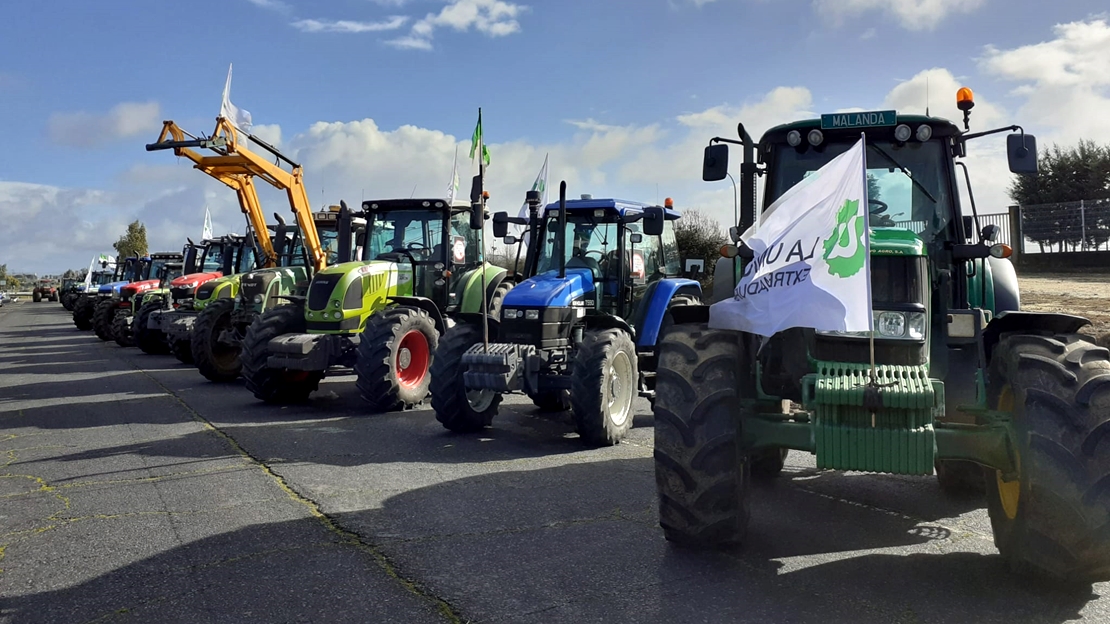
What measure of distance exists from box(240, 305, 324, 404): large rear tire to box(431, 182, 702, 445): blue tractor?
3.09 meters

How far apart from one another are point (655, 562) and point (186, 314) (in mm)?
14585

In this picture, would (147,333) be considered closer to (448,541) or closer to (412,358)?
(412,358)

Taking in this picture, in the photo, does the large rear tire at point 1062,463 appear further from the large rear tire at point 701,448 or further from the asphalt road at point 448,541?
the large rear tire at point 701,448

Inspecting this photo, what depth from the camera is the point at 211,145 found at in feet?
48.9

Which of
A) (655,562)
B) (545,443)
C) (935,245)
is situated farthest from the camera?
(545,443)

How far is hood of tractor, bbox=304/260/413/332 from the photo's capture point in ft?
36.4

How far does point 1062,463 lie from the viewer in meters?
3.88

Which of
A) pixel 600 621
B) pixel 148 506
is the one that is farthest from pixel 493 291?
pixel 600 621

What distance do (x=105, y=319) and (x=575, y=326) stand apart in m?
19.8

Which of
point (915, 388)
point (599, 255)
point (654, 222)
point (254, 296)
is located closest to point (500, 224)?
point (599, 255)

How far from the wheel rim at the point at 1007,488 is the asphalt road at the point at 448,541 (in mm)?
306

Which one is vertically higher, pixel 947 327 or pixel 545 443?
pixel 947 327

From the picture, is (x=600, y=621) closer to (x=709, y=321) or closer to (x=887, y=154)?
(x=709, y=321)

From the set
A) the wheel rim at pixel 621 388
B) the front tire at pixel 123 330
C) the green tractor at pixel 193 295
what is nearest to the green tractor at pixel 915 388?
the wheel rim at pixel 621 388
